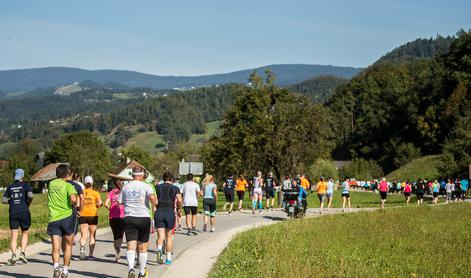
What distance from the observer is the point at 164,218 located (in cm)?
1437

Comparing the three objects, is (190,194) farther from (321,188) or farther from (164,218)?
(321,188)

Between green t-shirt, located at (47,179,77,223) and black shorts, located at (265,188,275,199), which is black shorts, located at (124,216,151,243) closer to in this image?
green t-shirt, located at (47,179,77,223)

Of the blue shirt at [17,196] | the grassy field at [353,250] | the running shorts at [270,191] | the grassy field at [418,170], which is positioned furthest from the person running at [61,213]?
the grassy field at [418,170]

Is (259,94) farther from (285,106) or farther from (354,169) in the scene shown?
(354,169)

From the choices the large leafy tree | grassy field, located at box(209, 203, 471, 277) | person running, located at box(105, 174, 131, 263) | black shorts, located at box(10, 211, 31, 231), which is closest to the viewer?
grassy field, located at box(209, 203, 471, 277)

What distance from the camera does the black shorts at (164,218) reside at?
47.1 ft

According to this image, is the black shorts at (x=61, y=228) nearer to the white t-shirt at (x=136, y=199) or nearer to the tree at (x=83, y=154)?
the white t-shirt at (x=136, y=199)

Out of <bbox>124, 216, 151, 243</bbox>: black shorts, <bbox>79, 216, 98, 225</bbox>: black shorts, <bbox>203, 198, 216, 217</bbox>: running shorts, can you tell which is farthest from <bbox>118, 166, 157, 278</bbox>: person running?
<bbox>203, 198, 216, 217</bbox>: running shorts

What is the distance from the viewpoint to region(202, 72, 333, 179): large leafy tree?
3903 cm

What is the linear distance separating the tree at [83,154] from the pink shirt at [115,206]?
101 meters

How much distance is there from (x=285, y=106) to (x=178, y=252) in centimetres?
2481

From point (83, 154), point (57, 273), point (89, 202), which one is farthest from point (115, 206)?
point (83, 154)

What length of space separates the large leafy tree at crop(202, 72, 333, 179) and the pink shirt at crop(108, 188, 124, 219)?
947 inches

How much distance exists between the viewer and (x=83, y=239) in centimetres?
1516
